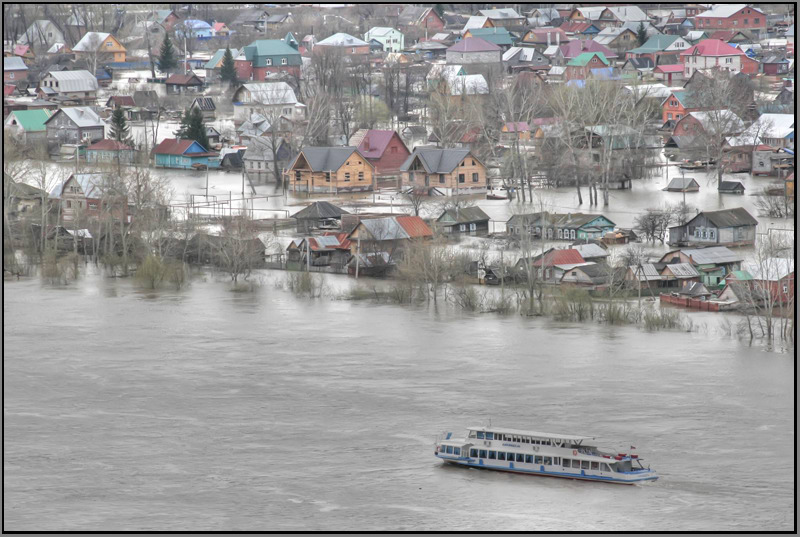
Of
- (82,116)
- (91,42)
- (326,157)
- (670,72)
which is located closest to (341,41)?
(91,42)

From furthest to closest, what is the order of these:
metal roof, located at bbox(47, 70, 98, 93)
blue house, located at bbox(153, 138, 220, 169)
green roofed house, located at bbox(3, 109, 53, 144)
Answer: metal roof, located at bbox(47, 70, 98, 93) → green roofed house, located at bbox(3, 109, 53, 144) → blue house, located at bbox(153, 138, 220, 169)

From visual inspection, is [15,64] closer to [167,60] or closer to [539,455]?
[167,60]

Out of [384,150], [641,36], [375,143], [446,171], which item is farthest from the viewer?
[641,36]

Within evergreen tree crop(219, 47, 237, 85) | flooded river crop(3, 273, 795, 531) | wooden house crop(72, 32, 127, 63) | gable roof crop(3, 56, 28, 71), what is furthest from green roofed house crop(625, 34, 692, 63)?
flooded river crop(3, 273, 795, 531)

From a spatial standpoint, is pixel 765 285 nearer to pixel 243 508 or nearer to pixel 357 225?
pixel 357 225

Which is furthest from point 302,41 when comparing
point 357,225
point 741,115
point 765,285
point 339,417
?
point 339,417

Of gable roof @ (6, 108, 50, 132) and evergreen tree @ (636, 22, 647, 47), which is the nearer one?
gable roof @ (6, 108, 50, 132)

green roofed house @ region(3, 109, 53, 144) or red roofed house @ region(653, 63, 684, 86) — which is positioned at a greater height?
red roofed house @ region(653, 63, 684, 86)

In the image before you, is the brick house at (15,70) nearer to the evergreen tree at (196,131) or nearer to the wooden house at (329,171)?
the evergreen tree at (196,131)

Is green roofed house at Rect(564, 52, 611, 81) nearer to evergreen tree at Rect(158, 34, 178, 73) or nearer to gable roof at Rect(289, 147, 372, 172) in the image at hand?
evergreen tree at Rect(158, 34, 178, 73)
